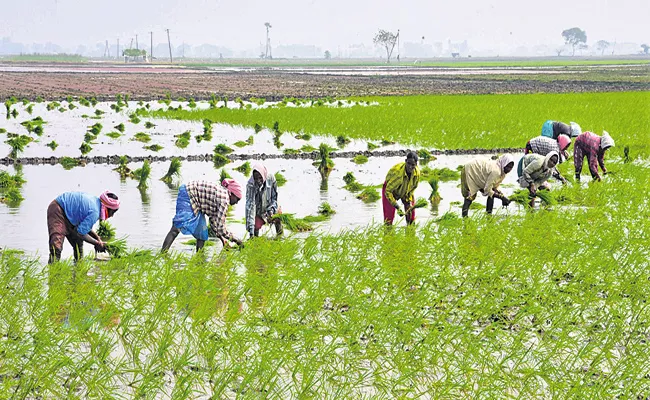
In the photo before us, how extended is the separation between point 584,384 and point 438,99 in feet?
84.7

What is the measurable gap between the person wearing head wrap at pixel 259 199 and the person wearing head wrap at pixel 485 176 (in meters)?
2.27

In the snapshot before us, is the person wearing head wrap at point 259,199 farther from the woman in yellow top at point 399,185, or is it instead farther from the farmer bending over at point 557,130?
the farmer bending over at point 557,130

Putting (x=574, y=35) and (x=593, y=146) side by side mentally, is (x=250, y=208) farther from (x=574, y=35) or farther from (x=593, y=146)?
(x=574, y=35)

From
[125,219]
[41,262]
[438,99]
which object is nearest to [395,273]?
[41,262]

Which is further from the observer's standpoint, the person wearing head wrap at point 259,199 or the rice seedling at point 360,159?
the rice seedling at point 360,159

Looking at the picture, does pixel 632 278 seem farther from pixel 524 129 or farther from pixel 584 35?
pixel 584 35

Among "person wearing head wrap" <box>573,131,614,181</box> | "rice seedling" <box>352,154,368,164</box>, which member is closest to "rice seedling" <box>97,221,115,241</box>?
"person wearing head wrap" <box>573,131,614,181</box>

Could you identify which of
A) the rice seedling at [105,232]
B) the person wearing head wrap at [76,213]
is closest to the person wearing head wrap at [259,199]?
the rice seedling at [105,232]

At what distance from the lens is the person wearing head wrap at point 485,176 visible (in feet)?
28.1

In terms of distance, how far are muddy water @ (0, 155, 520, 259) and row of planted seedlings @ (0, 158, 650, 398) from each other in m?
1.37

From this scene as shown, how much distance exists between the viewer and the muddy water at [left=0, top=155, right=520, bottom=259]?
8844mm

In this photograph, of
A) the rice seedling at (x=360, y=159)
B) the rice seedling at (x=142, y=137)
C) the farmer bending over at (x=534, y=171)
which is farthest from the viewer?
the rice seedling at (x=142, y=137)

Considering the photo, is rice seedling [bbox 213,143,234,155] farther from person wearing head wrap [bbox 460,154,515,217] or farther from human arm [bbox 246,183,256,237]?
human arm [bbox 246,183,256,237]

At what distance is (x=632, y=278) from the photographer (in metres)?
6.38
